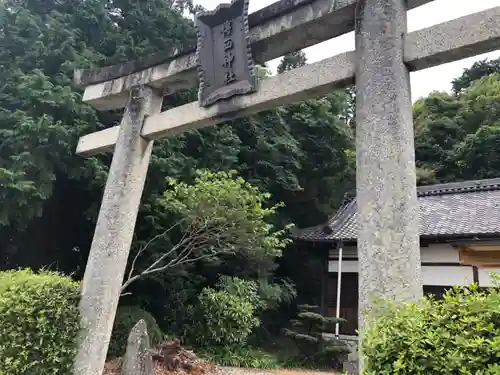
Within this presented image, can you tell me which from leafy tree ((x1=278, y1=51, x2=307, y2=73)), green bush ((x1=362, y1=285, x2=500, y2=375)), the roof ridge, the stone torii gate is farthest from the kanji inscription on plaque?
leafy tree ((x1=278, y1=51, x2=307, y2=73))

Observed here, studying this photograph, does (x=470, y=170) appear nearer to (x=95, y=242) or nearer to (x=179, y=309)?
(x=179, y=309)

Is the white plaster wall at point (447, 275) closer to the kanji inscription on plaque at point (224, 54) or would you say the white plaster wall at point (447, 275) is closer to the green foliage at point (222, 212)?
the green foliage at point (222, 212)

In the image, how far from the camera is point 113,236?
17.1ft

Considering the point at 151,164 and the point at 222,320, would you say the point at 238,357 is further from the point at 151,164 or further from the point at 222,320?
the point at 151,164

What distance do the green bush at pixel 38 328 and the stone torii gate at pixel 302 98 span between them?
0.54ft

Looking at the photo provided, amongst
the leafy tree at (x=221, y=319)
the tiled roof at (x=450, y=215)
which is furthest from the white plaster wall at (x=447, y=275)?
the leafy tree at (x=221, y=319)

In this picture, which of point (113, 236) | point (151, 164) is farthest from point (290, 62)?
point (113, 236)

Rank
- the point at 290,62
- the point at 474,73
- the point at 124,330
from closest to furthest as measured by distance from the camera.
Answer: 1. the point at 124,330
2. the point at 290,62
3. the point at 474,73

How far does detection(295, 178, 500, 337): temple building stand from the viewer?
9484mm

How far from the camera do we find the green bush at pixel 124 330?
9141 mm

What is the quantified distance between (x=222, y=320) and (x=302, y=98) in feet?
23.7

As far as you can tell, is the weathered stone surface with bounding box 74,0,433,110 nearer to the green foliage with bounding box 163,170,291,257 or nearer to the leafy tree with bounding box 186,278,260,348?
the green foliage with bounding box 163,170,291,257

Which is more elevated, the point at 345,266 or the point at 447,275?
the point at 345,266

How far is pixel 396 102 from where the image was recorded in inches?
142
